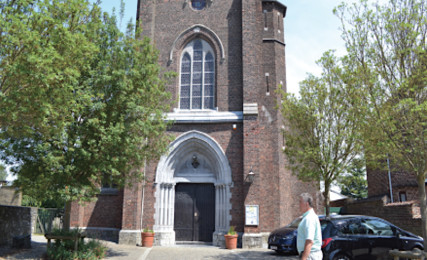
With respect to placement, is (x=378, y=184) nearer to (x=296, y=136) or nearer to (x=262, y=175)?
(x=262, y=175)

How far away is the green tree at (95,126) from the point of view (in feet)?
31.3

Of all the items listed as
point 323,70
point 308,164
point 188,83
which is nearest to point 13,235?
point 188,83

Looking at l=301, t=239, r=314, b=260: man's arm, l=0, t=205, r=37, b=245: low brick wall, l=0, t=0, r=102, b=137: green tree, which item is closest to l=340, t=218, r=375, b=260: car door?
l=301, t=239, r=314, b=260: man's arm

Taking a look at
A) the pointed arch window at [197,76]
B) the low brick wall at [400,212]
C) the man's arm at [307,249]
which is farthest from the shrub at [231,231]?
the man's arm at [307,249]

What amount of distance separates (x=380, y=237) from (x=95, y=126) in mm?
8459

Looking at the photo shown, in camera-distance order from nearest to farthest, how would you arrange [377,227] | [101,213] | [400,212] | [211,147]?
1. [377,227]
2. [400,212]
3. [211,147]
4. [101,213]

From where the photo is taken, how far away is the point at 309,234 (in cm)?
438

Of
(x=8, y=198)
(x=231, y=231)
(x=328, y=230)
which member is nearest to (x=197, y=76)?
(x=231, y=231)

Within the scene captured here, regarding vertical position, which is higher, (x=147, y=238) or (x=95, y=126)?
(x=95, y=126)

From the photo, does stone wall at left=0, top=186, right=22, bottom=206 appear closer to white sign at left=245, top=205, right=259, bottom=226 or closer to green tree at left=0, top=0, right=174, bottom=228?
green tree at left=0, top=0, right=174, bottom=228

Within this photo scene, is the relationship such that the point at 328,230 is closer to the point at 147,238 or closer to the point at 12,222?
the point at 147,238

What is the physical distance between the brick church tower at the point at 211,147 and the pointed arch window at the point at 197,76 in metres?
0.05

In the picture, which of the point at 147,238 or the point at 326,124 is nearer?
the point at 326,124

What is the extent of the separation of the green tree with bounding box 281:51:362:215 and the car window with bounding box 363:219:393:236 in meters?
1.77
